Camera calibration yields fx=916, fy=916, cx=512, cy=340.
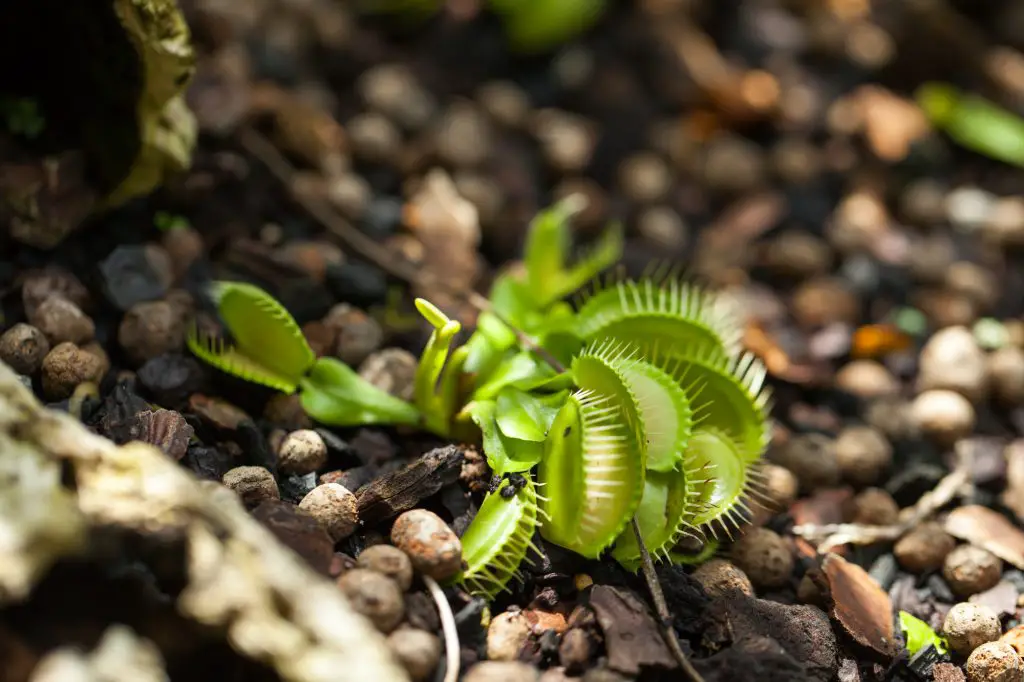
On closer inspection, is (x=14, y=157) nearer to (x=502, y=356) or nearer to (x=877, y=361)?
(x=502, y=356)

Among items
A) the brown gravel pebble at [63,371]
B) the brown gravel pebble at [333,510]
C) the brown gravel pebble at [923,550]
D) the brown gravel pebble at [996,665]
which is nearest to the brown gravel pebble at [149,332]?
the brown gravel pebble at [63,371]

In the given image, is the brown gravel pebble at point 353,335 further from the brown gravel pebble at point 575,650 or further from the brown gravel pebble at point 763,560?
the brown gravel pebble at point 763,560

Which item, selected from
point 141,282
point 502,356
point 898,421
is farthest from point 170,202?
point 898,421

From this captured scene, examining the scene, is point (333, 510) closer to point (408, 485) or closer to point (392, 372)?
point (408, 485)

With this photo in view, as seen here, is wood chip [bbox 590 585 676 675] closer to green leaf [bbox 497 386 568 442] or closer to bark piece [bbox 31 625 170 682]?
green leaf [bbox 497 386 568 442]

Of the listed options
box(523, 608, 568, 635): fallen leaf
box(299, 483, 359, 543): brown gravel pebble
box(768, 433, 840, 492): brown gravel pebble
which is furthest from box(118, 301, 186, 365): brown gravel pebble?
box(768, 433, 840, 492): brown gravel pebble

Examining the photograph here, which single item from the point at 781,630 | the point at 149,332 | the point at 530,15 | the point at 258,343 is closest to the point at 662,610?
the point at 781,630

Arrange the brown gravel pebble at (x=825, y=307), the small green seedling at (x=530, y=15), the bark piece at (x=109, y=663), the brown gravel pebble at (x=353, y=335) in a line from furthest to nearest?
the small green seedling at (x=530, y=15), the brown gravel pebble at (x=825, y=307), the brown gravel pebble at (x=353, y=335), the bark piece at (x=109, y=663)
